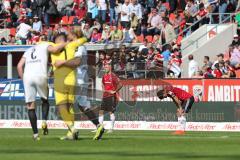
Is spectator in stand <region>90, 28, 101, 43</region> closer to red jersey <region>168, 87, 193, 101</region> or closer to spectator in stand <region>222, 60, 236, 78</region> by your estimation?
spectator in stand <region>222, 60, 236, 78</region>

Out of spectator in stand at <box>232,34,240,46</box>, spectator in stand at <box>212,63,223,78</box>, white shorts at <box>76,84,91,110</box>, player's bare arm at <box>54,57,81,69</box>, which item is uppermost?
spectator in stand at <box>232,34,240,46</box>

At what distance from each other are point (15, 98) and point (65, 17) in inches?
356

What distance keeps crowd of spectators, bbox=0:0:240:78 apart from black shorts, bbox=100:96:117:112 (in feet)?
15.1

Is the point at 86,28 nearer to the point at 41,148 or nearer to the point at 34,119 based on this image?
the point at 34,119

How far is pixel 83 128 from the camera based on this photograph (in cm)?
3083

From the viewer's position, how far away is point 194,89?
3244 cm

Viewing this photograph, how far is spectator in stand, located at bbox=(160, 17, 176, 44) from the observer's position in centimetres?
3819

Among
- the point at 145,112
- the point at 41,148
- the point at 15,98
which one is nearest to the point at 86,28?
the point at 15,98

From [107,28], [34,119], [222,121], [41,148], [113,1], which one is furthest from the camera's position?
[113,1]

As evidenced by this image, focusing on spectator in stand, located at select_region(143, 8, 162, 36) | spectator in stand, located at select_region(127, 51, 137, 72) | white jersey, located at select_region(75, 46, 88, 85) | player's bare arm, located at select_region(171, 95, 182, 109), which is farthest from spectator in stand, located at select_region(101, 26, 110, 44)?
white jersey, located at select_region(75, 46, 88, 85)

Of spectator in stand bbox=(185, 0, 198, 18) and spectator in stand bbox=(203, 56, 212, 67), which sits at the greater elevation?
spectator in stand bbox=(185, 0, 198, 18)

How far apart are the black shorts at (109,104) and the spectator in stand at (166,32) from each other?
9.82 m

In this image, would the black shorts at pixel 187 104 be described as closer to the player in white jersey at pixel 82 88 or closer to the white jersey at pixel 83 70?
the player in white jersey at pixel 82 88

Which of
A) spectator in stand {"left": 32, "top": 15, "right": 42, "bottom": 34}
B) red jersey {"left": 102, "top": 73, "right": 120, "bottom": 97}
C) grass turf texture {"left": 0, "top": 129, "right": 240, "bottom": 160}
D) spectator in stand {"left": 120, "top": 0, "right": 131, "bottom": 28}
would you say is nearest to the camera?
grass turf texture {"left": 0, "top": 129, "right": 240, "bottom": 160}
